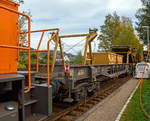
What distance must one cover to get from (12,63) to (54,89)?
2.48 m

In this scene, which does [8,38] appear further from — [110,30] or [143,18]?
[110,30]

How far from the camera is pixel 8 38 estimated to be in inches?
114

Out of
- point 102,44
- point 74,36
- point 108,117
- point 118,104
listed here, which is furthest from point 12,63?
point 102,44

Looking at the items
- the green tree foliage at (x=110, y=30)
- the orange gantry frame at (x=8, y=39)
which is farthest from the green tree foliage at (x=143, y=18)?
the orange gantry frame at (x=8, y=39)

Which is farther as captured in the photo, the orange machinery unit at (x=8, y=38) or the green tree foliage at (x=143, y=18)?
the green tree foliage at (x=143, y=18)

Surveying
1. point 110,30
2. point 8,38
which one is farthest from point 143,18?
point 8,38

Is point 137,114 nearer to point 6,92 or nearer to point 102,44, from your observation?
point 6,92

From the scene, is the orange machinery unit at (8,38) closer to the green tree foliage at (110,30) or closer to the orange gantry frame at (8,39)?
the orange gantry frame at (8,39)

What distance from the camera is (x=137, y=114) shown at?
17.2 feet

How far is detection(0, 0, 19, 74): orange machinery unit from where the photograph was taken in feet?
9.15

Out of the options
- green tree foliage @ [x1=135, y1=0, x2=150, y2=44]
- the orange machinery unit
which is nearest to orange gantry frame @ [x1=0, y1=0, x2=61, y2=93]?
the orange machinery unit

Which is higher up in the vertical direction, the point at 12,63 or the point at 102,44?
the point at 102,44

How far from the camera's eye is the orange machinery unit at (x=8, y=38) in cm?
279

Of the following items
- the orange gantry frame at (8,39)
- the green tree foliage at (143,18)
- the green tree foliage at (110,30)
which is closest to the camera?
the orange gantry frame at (8,39)
